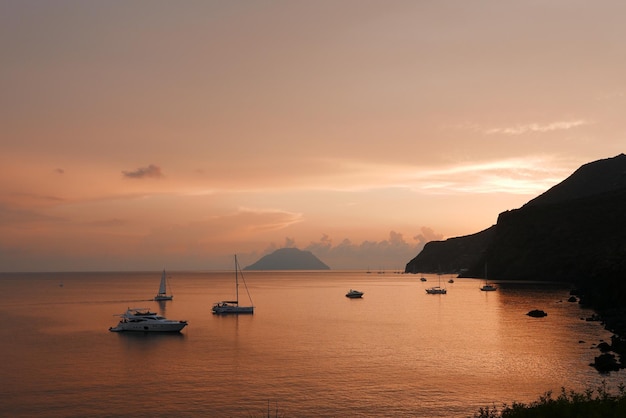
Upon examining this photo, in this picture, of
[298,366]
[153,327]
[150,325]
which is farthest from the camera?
[150,325]

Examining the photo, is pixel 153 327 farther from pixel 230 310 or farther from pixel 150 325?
pixel 230 310

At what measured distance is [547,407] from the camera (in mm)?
26297

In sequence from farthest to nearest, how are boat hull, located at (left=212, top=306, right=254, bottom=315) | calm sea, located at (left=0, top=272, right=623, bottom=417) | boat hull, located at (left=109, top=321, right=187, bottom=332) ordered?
boat hull, located at (left=212, top=306, right=254, bottom=315)
boat hull, located at (left=109, top=321, right=187, bottom=332)
calm sea, located at (left=0, top=272, right=623, bottom=417)

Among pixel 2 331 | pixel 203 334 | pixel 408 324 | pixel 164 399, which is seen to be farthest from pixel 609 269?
pixel 2 331

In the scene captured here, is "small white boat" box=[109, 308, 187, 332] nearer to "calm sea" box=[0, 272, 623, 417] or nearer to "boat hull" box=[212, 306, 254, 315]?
"calm sea" box=[0, 272, 623, 417]

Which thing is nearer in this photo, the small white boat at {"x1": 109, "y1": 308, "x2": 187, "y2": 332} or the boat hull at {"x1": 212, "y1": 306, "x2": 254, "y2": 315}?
the small white boat at {"x1": 109, "y1": 308, "x2": 187, "y2": 332}

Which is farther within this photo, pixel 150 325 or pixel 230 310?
pixel 230 310

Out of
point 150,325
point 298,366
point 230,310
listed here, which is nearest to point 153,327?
point 150,325

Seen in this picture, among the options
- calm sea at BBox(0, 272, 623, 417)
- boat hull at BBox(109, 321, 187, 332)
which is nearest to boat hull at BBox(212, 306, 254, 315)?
calm sea at BBox(0, 272, 623, 417)

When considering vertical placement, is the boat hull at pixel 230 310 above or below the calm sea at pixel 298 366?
above

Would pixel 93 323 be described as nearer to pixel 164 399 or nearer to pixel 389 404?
pixel 164 399

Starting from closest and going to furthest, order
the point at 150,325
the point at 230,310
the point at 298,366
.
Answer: the point at 298,366 < the point at 150,325 < the point at 230,310

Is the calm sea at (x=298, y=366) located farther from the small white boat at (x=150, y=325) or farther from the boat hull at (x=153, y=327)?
the small white boat at (x=150, y=325)

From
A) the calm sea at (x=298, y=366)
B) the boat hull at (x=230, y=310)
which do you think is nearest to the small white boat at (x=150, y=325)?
the calm sea at (x=298, y=366)
